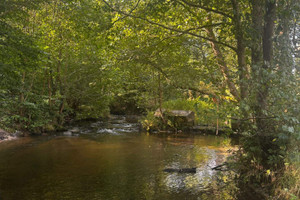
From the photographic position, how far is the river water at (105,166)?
6.33 meters

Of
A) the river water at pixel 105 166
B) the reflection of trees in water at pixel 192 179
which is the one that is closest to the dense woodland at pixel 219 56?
the reflection of trees in water at pixel 192 179

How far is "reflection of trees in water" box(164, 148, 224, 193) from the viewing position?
6.59 m

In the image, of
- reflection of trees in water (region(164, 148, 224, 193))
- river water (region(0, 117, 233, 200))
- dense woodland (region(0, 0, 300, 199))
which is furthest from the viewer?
reflection of trees in water (region(164, 148, 224, 193))

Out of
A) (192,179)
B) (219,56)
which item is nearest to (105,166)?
(192,179)

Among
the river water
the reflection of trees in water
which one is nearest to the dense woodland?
the reflection of trees in water

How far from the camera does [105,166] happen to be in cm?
869

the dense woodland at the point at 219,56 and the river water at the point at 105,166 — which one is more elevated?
the dense woodland at the point at 219,56

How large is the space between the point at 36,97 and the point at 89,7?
8515 mm

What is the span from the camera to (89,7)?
8555 millimetres

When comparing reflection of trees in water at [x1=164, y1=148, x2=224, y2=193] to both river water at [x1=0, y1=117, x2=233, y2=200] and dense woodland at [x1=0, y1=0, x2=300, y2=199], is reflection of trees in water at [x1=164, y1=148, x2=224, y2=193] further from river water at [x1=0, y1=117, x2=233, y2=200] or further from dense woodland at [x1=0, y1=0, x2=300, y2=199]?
dense woodland at [x1=0, y1=0, x2=300, y2=199]

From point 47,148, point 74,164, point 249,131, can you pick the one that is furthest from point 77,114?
point 249,131

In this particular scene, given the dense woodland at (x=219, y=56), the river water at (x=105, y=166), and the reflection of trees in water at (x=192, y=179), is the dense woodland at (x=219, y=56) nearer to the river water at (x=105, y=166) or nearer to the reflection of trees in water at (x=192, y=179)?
the reflection of trees in water at (x=192, y=179)

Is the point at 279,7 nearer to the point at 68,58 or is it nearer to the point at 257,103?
the point at 257,103

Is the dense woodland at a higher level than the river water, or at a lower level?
higher
